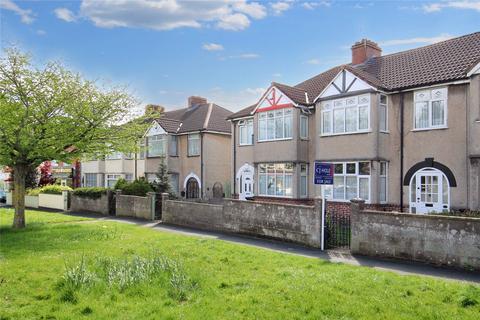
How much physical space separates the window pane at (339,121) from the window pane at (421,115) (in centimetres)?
342

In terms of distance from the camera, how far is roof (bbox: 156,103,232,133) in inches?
1256

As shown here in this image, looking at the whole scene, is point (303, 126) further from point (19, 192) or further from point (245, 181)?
point (19, 192)

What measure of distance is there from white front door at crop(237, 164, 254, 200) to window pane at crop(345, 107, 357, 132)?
8581 mm

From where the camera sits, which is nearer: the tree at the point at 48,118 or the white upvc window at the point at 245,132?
the tree at the point at 48,118

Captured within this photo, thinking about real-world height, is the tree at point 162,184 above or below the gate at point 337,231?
above

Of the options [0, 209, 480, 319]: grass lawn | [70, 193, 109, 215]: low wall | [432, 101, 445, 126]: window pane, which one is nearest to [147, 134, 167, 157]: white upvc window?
[70, 193, 109, 215]: low wall

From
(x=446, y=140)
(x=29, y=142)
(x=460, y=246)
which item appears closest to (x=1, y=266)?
(x=29, y=142)

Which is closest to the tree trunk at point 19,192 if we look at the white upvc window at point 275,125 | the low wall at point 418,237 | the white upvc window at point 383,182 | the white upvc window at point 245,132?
the white upvc window at point 275,125

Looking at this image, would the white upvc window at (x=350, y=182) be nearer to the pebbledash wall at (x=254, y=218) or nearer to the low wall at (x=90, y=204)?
the pebbledash wall at (x=254, y=218)

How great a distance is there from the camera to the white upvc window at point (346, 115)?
63.2 ft

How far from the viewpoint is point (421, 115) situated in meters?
18.3

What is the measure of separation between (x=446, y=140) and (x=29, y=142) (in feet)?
56.3

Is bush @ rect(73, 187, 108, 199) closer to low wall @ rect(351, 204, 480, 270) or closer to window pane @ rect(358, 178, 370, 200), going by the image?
window pane @ rect(358, 178, 370, 200)

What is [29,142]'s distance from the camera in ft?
49.8
